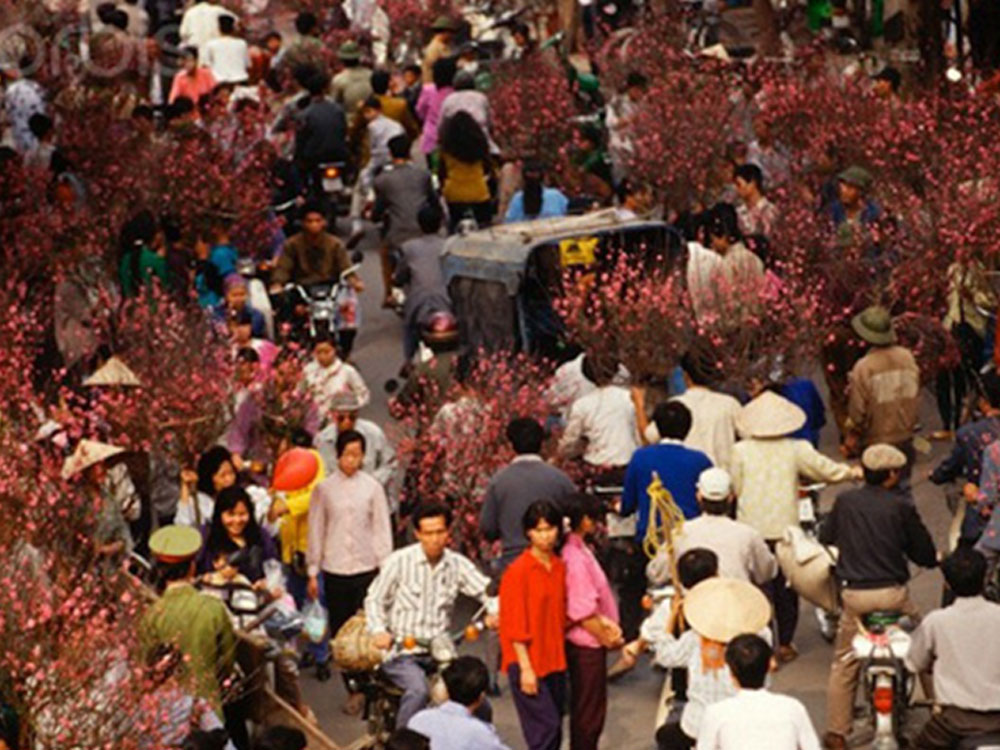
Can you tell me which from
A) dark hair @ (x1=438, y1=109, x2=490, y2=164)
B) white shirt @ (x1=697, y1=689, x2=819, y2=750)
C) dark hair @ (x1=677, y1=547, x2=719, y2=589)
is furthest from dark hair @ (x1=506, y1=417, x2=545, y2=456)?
dark hair @ (x1=438, y1=109, x2=490, y2=164)

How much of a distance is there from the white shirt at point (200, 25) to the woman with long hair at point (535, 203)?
869 centimetres

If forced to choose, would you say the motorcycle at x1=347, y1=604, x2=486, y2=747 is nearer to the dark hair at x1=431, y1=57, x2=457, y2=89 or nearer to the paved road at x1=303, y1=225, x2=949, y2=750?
the paved road at x1=303, y1=225, x2=949, y2=750

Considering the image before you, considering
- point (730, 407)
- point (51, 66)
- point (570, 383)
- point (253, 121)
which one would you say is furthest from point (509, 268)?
point (51, 66)

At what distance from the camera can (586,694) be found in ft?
52.1

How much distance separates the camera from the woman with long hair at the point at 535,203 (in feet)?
74.5

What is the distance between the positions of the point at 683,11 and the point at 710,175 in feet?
23.2

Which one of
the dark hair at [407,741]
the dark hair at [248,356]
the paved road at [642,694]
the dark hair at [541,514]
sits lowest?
the paved road at [642,694]

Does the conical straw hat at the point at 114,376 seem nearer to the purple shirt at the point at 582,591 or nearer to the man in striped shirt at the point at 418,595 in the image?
the man in striped shirt at the point at 418,595

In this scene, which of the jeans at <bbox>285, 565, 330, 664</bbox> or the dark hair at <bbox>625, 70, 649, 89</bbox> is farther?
the dark hair at <bbox>625, 70, 649, 89</bbox>

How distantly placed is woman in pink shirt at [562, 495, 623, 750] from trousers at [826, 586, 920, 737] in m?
1.22

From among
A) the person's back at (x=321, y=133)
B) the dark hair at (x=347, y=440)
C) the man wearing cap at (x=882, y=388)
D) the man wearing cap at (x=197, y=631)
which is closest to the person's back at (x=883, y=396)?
the man wearing cap at (x=882, y=388)

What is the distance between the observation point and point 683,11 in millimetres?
31141

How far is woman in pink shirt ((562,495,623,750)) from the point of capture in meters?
15.6

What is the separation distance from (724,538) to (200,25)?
1627 cm
